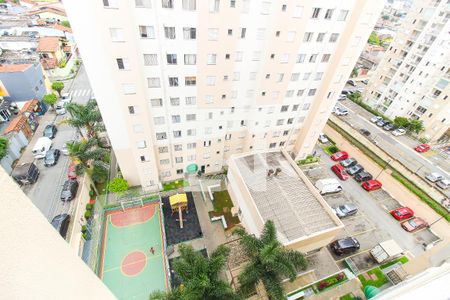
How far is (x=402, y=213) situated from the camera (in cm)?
2945

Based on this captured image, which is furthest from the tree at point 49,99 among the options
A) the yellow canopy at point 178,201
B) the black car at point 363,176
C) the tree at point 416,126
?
the tree at point 416,126

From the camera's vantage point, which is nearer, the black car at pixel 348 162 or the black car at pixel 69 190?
the black car at pixel 69 190

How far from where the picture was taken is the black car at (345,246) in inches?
971

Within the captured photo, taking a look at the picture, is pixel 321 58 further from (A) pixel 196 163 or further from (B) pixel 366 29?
(A) pixel 196 163

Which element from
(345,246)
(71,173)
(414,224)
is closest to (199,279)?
(345,246)

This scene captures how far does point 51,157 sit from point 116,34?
24024 mm

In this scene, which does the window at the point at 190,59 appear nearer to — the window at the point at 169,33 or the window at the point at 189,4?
the window at the point at 169,33

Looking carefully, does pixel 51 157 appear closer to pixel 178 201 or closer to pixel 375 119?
pixel 178 201

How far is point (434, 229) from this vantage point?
28500 millimetres

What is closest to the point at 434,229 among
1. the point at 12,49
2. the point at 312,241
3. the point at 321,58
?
the point at 312,241

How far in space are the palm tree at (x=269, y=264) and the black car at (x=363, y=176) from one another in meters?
22.9

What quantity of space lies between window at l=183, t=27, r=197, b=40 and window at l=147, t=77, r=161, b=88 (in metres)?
4.77

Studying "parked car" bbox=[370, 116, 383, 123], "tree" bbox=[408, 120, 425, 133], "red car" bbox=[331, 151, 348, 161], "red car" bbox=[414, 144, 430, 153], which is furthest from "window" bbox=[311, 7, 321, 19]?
"tree" bbox=[408, 120, 425, 133]

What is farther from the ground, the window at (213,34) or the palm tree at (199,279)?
the window at (213,34)
